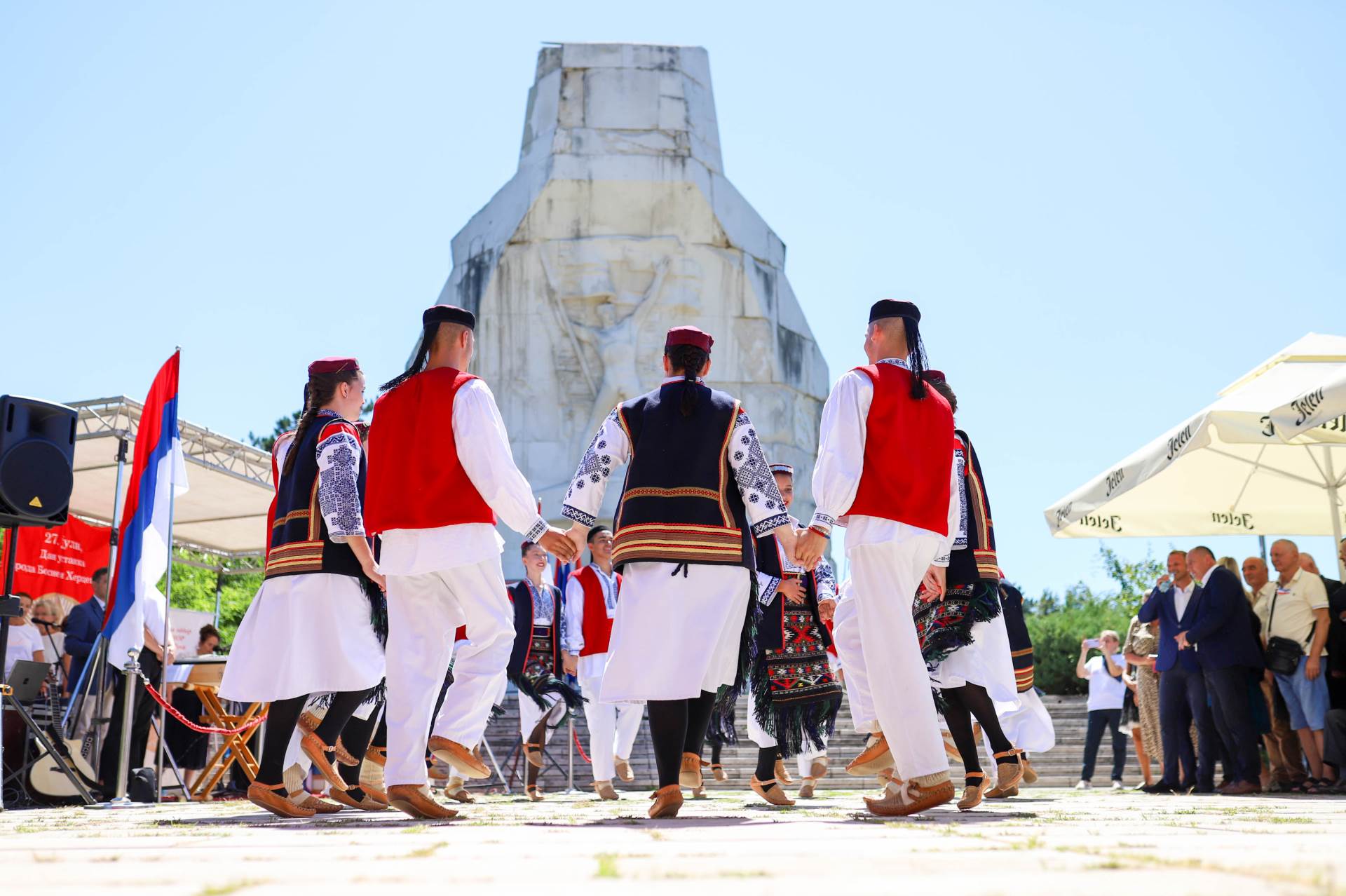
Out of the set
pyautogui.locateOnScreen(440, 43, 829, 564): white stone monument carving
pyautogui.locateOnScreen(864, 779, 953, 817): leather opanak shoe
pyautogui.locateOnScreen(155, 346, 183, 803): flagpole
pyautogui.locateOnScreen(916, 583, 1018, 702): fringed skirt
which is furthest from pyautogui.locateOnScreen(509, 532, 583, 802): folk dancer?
pyautogui.locateOnScreen(440, 43, 829, 564): white stone monument carving

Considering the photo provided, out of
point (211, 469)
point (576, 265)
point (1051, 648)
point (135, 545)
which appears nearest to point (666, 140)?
point (576, 265)

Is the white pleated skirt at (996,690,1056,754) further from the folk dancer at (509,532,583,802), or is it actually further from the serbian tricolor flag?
the serbian tricolor flag

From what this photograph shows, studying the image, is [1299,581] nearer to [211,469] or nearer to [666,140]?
[211,469]

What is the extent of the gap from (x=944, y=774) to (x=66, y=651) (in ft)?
28.7

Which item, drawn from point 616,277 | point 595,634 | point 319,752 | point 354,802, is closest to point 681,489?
point 319,752

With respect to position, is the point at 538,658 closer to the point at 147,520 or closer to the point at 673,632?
the point at 147,520

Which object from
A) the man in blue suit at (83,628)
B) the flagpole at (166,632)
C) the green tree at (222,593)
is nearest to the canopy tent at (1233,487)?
the flagpole at (166,632)

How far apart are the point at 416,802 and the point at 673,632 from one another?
1.21 metres

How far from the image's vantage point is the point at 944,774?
192 inches

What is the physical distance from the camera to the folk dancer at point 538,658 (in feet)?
34.5

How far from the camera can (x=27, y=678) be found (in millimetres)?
8648

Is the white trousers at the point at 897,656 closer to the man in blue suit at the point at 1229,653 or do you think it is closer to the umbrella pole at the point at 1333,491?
the man in blue suit at the point at 1229,653

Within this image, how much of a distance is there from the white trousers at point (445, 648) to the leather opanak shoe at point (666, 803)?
3.26 ft

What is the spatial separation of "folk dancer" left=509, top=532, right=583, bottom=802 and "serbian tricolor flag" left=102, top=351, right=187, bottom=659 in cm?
270
